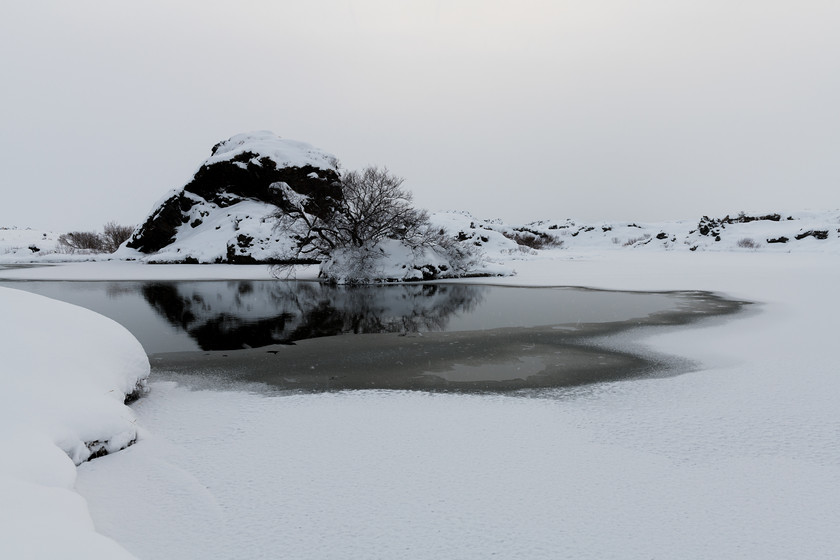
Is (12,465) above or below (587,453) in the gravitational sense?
above

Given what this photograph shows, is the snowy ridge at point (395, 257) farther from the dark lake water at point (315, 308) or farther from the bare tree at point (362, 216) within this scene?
the dark lake water at point (315, 308)

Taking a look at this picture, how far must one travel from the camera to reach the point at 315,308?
1535 centimetres

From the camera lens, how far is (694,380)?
702cm

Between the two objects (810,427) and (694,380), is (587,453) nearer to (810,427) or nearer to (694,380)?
(810,427)

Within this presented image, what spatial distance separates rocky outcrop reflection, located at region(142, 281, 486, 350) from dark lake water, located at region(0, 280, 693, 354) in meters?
0.02

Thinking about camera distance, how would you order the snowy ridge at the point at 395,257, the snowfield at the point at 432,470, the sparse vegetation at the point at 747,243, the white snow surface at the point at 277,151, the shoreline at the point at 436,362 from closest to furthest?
the snowfield at the point at 432,470 < the shoreline at the point at 436,362 < the snowy ridge at the point at 395,257 < the white snow surface at the point at 277,151 < the sparse vegetation at the point at 747,243

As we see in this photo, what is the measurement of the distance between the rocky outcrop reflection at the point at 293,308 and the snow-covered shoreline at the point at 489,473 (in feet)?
14.4

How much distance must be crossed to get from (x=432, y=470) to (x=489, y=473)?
1.59 ft

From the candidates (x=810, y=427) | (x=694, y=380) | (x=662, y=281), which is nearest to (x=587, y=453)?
(x=810, y=427)

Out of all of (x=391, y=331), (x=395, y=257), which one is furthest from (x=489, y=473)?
(x=395, y=257)

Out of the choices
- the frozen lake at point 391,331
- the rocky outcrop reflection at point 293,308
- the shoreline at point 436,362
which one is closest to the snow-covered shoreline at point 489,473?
the shoreline at point 436,362

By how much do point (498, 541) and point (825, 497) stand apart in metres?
2.58

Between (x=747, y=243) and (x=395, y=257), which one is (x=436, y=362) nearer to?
(x=395, y=257)

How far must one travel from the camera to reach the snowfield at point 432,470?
324 centimetres
